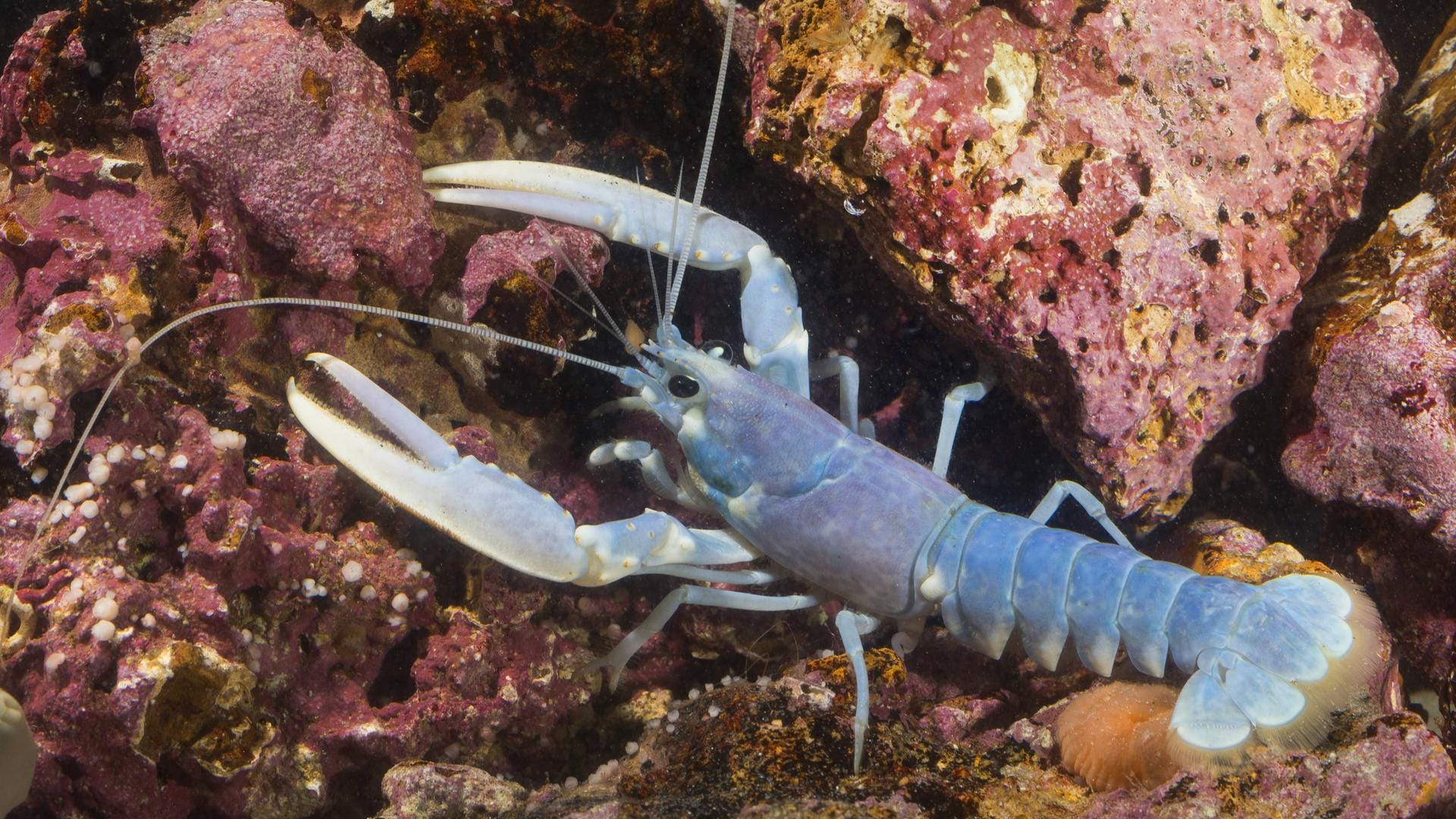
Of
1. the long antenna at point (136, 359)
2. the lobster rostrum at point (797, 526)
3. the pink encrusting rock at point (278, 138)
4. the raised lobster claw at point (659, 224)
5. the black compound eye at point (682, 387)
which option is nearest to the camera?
the long antenna at point (136, 359)

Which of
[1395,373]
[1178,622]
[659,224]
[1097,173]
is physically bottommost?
[1178,622]

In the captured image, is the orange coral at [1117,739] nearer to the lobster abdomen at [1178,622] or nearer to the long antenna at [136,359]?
the lobster abdomen at [1178,622]

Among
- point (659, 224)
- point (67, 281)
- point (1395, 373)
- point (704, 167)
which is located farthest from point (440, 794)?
point (1395, 373)

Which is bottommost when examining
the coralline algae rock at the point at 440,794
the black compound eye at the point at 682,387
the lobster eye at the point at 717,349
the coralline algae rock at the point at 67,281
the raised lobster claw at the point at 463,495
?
the coralline algae rock at the point at 440,794

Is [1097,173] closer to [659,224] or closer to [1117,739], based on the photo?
[659,224]

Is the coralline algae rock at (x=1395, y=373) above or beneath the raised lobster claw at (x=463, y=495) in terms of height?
above

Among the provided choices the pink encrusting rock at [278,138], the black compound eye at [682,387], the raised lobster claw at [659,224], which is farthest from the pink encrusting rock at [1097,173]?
the pink encrusting rock at [278,138]

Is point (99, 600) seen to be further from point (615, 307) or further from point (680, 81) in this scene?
point (680, 81)

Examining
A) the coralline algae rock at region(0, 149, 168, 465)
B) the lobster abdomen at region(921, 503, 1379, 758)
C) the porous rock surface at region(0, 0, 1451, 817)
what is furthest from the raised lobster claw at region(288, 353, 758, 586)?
the lobster abdomen at region(921, 503, 1379, 758)
